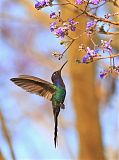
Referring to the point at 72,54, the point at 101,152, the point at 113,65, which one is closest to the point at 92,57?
the point at 113,65

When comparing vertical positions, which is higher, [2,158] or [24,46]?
[24,46]

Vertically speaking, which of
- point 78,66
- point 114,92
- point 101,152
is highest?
point 78,66

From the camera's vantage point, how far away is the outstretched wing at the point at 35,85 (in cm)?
155

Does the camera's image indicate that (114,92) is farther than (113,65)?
Yes

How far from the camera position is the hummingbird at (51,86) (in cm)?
152

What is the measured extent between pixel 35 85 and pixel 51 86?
0.18ft

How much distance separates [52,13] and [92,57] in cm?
20

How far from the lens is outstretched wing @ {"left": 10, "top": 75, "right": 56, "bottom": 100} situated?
1.55m

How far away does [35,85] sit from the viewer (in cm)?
159

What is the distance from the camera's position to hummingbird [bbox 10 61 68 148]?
1.52 meters

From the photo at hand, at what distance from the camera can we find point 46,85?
62.6 inches

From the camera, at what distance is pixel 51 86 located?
1.58 m

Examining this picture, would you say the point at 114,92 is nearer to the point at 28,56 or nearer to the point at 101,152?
the point at 101,152

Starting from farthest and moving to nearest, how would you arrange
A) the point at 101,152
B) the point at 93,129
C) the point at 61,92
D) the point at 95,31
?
the point at 93,129, the point at 101,152, the point at 61,92, the point at 95,31
